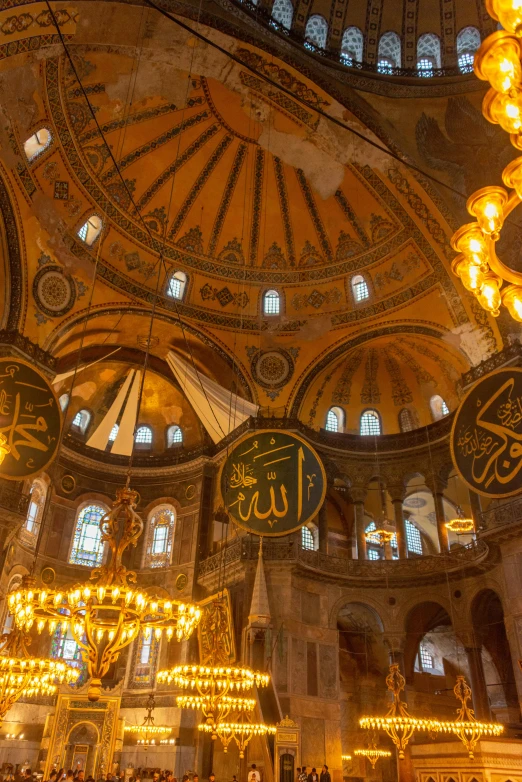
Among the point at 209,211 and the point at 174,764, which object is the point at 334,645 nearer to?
the point at 174,764

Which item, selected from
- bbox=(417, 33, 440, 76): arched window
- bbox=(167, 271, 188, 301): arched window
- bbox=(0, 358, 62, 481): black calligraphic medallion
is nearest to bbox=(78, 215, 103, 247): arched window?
bbox=(167, 271, 188, 301): arched window

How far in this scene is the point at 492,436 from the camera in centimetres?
1074

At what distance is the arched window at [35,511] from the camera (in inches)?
581

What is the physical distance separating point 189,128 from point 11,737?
14415mm

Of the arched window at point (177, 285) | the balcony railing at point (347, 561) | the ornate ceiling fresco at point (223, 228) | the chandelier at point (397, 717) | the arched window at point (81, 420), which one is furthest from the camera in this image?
the arched window at point (81, 420)

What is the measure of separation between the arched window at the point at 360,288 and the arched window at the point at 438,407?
129 inches

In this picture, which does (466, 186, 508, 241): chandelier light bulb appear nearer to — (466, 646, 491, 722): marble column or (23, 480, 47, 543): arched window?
(466, 646, 491, 722): marble column

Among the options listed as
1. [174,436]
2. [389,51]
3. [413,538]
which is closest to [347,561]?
[413,538]

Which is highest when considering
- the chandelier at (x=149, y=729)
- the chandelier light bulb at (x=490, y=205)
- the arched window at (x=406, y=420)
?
the arched window at (x=406, y=420)

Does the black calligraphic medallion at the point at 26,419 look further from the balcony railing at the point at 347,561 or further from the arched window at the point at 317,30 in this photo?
the arched window at the point at 317,30

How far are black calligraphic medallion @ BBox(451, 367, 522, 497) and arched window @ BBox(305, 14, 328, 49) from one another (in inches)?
346

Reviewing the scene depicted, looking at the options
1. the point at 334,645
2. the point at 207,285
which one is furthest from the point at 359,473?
the point at 207,285

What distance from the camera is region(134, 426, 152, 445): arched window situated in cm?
1727

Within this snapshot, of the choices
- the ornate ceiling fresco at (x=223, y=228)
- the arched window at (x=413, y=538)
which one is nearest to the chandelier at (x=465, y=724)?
the ornate ceiling fresco at (x=223, y=228)
